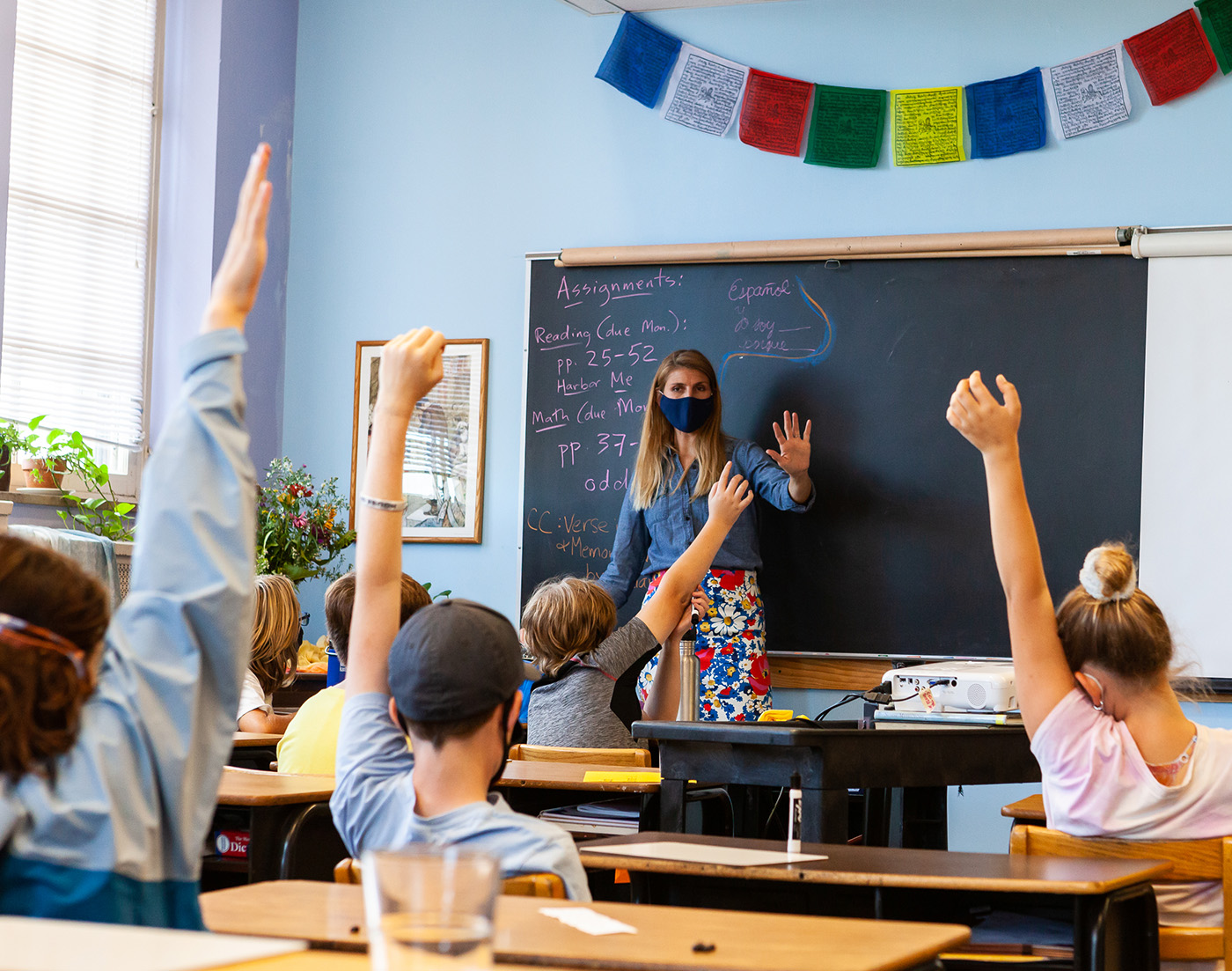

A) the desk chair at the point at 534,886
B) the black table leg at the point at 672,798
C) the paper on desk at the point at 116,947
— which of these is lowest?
the black table leg at the point at 672,798

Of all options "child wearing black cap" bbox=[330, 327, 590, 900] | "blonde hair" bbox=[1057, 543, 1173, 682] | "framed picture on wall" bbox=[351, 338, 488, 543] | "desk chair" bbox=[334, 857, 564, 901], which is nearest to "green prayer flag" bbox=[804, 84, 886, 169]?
"framed picture on wall" bbox=[351, 338, 488, 543]

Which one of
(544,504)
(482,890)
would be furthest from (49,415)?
(482,890)

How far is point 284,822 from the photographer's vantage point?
2.48 metres

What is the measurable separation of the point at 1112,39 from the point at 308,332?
3.14m

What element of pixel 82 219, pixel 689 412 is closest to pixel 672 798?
pixel 689 412

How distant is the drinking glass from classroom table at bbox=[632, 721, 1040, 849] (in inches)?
70.4

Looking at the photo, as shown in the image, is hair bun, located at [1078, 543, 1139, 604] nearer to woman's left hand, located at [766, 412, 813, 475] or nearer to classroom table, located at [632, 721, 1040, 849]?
classroom table, located at [632, 721, 1040, 849]

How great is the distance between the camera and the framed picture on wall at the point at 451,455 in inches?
209

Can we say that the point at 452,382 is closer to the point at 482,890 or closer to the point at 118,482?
the point at 118,482

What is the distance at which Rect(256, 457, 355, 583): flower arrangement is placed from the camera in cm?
508

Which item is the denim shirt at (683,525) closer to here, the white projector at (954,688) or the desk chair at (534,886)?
the white projector at (954,688)

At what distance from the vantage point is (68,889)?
1059 mm

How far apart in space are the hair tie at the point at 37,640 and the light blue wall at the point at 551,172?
12.9 feet

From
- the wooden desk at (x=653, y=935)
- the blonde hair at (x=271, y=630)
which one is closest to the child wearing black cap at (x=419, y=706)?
the wooden desk at (x=653, y=935)
